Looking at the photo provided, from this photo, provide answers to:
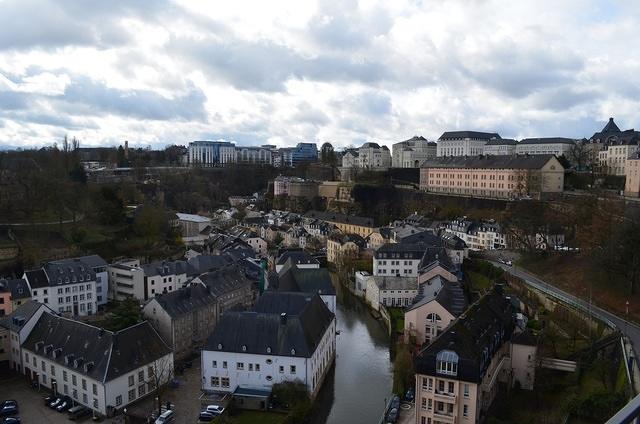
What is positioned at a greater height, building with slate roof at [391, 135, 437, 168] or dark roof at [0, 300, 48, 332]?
building with slate roof at [391, 135, 437, 168]

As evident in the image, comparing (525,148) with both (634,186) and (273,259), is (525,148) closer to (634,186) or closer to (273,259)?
(634,186)

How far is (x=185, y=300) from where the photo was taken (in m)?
21.4

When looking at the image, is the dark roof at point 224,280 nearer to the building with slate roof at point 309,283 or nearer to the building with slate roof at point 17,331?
the building with slate roof at point 309,283

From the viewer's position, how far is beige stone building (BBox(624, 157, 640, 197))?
35.7m

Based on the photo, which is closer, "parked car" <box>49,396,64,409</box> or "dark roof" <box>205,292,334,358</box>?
"parked car" <box>49,396,64,409</box>

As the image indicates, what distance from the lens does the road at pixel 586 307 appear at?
58.2 ft

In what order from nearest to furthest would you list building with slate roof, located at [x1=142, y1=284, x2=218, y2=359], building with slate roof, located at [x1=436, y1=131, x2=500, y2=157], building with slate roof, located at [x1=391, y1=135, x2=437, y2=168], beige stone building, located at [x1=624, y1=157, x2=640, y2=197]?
building with slate roof, located at [x1=142, y1=284, x2=218, y2=359], beige stone building, located at [x1=624, y1=157, x2=640, y2=197], building with slate roof, located at [x1=436, y1=131, x2=500, y2=157], building with slate roof, located at [x1=391, y1=135, x2=437, y2=168]

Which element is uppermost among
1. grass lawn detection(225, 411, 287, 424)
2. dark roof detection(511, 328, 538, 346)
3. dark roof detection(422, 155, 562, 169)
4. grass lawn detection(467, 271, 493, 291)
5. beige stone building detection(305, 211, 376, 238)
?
dark roof detection(422, 155, 562, 169)

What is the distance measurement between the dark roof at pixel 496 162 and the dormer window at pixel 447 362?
3373 centimetres

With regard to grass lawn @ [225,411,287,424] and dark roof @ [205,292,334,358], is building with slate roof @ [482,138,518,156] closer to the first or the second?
dark roof @ [205,292,334,358]

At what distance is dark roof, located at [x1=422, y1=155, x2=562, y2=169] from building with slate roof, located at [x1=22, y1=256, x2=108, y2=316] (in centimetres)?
3610

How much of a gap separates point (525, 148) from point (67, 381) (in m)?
61.5

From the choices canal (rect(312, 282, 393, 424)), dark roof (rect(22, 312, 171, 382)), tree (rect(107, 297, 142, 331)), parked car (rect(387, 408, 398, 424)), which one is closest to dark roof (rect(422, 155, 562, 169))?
canal (rect(312, 282, 393, 424))

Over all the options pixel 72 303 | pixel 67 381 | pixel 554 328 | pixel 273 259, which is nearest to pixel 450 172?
pixel 273 259
